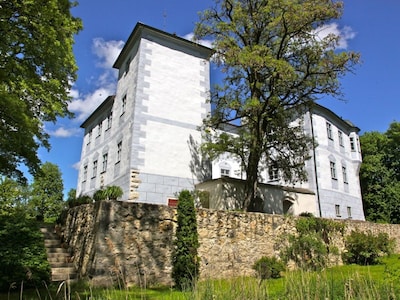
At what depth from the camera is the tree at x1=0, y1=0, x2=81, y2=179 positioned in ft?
27.6

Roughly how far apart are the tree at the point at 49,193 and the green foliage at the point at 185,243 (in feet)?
89.1

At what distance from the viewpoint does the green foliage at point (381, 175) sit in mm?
26906

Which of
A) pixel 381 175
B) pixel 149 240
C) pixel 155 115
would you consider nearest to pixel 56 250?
pixel 149 240

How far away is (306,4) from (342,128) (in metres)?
16.7

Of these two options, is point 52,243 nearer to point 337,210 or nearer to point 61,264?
point 61,264

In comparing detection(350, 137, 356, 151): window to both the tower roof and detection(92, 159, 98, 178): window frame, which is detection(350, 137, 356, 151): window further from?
detection(92, 159, 98, 178): window frame

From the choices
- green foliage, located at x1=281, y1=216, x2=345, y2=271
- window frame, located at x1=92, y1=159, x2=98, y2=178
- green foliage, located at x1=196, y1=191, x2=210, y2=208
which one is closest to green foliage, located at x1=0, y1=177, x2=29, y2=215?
window frame, located at x1=92, y1=159, x2=98, y2=178

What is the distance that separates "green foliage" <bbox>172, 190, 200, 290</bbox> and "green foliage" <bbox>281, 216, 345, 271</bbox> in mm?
4044

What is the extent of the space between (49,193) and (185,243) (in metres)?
31.1

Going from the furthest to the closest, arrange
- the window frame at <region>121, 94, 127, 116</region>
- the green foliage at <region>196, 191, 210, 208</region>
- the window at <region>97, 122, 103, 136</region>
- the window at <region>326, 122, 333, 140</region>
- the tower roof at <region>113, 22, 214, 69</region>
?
the window at <region>326, 122, 333, 140</region> → the window at <region>97, 122, 103, 136</region> → the window frame at <region>121, 94, 127, 116</region> → the tower roof at <region>113, 22, 214, 69</region> → the green foliage at <region>196, 191, 210, 208</region>

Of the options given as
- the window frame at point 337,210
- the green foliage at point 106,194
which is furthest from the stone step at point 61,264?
the window frame at point 337,210

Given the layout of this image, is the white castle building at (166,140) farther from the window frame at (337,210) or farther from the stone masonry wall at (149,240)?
the stone masonry wall at (149,240)

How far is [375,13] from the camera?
10.4 meters

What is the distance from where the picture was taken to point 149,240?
9.50 meters
